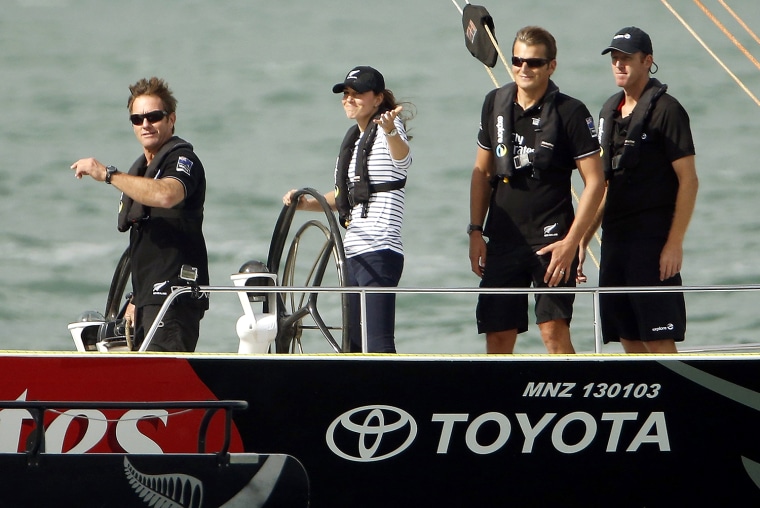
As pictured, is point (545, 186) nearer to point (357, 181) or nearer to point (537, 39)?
point (537, 39)

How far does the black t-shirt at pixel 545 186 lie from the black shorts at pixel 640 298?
0.83ft

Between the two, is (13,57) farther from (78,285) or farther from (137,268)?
(137,268)

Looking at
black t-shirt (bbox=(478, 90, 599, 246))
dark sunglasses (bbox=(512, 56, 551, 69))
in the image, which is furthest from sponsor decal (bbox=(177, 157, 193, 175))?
dark sunglasses (bbox=(512, 56, 551, 69))

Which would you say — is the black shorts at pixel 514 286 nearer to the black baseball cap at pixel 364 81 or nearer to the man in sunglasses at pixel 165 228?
the black baseball cap at pixel 364 81

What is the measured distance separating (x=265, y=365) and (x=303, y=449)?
352 millimetres

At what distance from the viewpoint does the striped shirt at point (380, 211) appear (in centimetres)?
492

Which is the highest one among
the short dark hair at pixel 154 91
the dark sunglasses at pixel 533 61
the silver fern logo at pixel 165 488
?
the dark sunglasses at pixel 533 61

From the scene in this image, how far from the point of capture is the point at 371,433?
15.9ft

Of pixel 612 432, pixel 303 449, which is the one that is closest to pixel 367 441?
pixel 303 449

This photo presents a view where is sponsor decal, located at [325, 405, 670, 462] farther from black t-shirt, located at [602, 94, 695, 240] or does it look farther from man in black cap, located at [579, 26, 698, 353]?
black t-shirt, located at [602, 94, 695, 240]

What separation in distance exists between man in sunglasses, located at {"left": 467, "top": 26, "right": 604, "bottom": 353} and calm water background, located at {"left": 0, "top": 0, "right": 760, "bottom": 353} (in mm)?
9500

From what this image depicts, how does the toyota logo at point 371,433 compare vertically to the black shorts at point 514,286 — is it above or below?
below

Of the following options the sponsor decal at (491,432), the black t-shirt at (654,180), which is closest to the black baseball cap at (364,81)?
the black t-shirt at (654,180)

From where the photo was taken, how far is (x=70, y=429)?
472 centimetres
